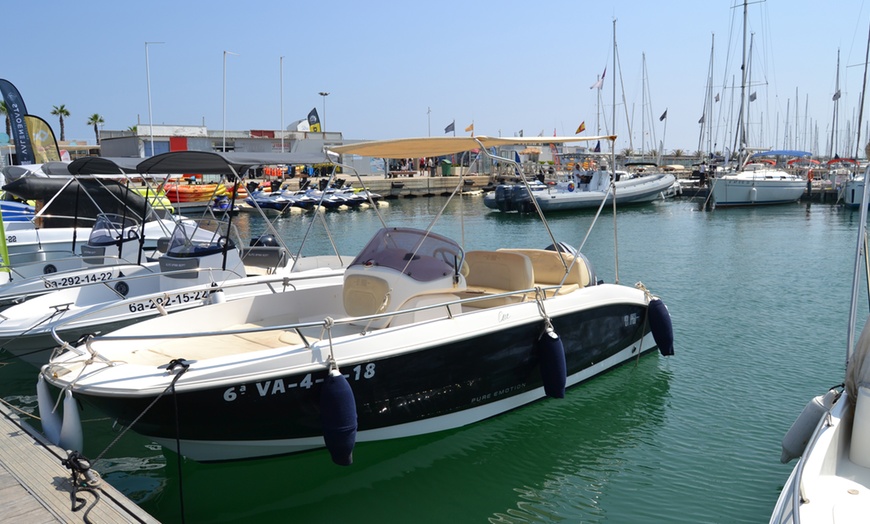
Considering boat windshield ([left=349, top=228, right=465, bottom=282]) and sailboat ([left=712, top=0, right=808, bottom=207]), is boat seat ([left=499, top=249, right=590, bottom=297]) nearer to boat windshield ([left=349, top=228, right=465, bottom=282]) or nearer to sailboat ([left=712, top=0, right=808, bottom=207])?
boat windshield ([left=349, top=228, right=465, bottom=282])

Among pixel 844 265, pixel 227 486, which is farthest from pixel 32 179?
pixel 844 265

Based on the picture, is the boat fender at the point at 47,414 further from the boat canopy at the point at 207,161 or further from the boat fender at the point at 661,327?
the boat fender at the point at 661,327

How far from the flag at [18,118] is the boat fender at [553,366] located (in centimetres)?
2272

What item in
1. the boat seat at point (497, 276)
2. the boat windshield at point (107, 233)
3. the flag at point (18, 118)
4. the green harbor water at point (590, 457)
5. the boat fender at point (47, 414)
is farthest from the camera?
the flag at point (18, 118)

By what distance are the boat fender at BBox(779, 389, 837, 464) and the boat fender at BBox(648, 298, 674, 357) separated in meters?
3.80

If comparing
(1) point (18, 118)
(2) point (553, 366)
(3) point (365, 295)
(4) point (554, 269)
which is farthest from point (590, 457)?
(1) point (18, 118)

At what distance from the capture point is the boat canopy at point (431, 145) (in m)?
7.95

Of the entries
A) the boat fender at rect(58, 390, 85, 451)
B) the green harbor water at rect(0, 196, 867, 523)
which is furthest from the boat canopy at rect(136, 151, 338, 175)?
the boat fender at rect(58, 390, 85, 451)

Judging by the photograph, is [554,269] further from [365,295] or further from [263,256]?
[263,256]

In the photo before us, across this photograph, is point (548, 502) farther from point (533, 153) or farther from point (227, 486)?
point (533, 153)

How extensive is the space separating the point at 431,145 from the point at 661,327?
4.05 meters

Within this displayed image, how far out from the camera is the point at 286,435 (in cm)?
633

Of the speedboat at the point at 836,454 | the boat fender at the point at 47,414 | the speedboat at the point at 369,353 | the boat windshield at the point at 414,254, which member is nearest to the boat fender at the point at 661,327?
the speedboat at the point at 369,353

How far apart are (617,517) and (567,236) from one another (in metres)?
25.7
